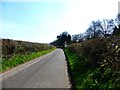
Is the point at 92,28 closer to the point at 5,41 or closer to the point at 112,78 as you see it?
the point at 5,41

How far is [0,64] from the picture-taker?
23547 millimetres

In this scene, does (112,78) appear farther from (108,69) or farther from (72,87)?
(72,87)

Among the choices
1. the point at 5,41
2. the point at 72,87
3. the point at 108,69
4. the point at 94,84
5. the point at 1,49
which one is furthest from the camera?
the point at 5,41

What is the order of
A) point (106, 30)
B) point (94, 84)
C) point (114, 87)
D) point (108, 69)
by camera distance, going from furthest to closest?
1. point (106, 30)
2. point (108, 69)
3. point (94, 84)
4. point (114, 87)

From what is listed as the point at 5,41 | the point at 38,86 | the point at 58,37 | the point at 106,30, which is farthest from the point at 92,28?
the point at 38,86

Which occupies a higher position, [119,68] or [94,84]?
[119,68]

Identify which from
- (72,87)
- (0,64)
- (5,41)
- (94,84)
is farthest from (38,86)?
(5,41)

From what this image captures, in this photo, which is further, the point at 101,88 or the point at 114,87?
the point at 101,88

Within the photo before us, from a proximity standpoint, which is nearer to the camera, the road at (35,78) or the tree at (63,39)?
the road at (35,78)

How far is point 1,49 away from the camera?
31109 mm

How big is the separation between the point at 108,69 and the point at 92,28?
11619 cm

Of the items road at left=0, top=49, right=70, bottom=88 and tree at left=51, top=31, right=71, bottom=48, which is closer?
road at left=0, top=49, right=70, bottom=88

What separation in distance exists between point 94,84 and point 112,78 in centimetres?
84

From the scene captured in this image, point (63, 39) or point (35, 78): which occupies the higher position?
point (63, 39)
